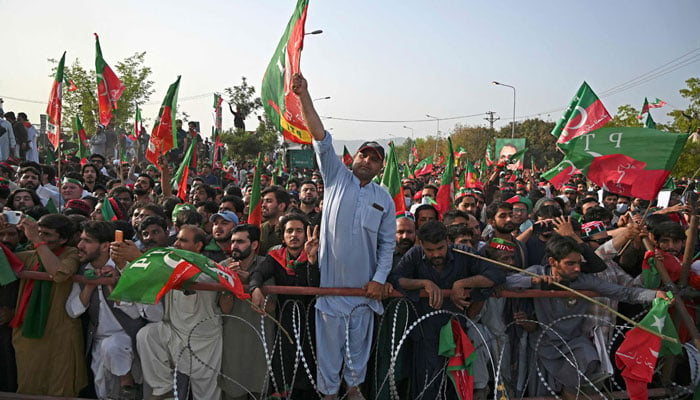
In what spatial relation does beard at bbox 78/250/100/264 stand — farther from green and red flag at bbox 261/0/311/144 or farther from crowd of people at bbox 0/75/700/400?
green and red flag at bbox 261/0/311/144

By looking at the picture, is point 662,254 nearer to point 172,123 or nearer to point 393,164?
point 393,164

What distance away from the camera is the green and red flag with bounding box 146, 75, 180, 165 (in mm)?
8453

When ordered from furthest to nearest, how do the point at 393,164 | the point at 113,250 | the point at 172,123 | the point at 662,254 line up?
the point at 172,123 → the point at 393,164 → the point at 662,254 → the point at 113,250

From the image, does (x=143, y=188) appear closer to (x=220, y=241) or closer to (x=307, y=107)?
(x=220, y=241)

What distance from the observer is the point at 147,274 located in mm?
3330

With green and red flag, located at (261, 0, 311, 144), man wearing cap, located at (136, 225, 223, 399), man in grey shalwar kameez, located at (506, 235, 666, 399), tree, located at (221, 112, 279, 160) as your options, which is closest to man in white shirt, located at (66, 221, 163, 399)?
man wearing cap, located at (136, 225, 223, 399)

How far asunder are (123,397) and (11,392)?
987 mm

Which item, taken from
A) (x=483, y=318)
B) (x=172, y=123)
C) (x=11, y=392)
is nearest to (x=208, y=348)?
(x=11, y=392)

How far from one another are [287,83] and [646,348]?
3.66 meters

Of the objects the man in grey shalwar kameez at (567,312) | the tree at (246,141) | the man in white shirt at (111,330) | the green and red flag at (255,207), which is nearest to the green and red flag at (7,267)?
the man in white shirt at (111,330)

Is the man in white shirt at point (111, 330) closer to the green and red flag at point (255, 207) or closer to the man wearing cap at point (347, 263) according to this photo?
the man wearing cap at point (347, 263)

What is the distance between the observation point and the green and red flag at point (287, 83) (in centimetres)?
455

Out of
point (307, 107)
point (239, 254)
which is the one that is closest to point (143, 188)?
point (239, 254)

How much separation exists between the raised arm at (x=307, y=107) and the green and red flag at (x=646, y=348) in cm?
273
